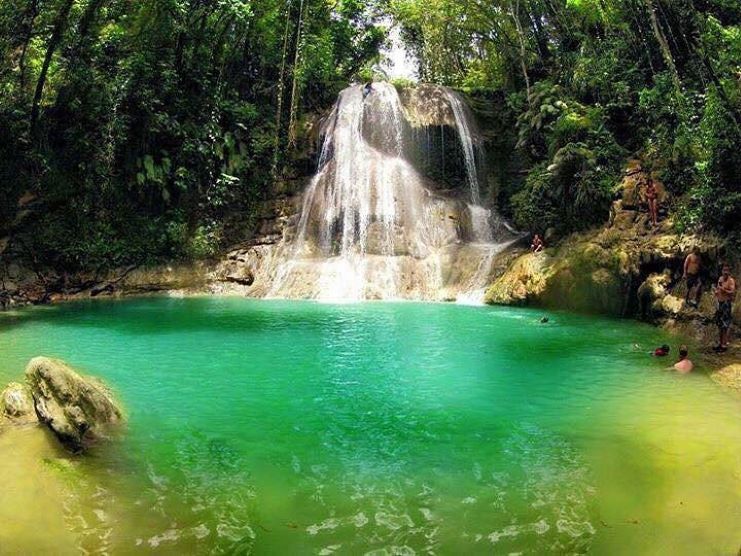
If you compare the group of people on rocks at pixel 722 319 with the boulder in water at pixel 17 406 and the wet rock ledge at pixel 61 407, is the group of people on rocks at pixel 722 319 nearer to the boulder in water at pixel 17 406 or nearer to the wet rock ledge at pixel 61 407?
the wet rock ledge at pixel 61 407

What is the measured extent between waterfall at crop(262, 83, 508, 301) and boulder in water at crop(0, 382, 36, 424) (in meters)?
13.8

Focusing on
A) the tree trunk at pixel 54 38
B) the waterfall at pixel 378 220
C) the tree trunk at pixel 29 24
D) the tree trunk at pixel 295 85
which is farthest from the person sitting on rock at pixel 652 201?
the tree trunk at pixel 29 24

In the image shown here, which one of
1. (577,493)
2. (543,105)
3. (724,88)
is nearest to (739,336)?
(724,88)

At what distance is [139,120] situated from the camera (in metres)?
23.1

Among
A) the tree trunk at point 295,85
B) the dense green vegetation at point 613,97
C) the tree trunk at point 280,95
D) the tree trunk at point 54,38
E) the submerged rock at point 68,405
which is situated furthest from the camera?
the tree trunk at point 295,85

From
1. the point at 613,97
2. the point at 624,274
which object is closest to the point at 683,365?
the point at 624,274

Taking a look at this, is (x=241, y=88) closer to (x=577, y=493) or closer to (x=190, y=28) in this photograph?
(x=190, y=28)

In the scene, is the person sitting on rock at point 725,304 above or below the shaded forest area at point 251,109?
below

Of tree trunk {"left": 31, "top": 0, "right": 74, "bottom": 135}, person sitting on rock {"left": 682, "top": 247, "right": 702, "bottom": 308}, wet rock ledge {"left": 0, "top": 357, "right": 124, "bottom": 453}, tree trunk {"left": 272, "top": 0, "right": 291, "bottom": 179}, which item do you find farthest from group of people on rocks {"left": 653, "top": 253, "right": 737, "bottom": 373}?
tree trunk {"left": 272, "top": 0, "right": 291, "bottom": 179}

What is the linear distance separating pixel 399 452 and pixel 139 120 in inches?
810

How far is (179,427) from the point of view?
7.12 m

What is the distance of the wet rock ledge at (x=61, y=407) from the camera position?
6.36 m

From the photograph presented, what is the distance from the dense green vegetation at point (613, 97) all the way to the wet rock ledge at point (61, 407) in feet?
41.2

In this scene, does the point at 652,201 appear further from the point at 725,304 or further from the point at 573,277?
the point at 725,304
